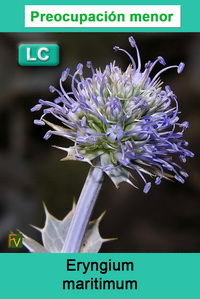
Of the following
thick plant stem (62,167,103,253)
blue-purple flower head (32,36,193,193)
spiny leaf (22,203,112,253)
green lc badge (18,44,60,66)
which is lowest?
spiny leaf (22,203,112,253)

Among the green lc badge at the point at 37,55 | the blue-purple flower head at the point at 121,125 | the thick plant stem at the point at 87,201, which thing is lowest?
the thick plant stem at the point at 87,201

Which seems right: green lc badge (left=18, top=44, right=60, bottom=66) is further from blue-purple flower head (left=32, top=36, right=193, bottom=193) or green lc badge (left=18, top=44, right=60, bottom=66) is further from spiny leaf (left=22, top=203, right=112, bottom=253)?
spiny leaf (left=22, top=203, right=112, bottom=253)

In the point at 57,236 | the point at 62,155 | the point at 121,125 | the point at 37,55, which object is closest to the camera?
the point at 121,125

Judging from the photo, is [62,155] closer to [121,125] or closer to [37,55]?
[37,55]

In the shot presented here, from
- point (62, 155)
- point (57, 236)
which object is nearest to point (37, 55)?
point (62, 155)

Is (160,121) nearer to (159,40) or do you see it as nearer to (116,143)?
(116,143)

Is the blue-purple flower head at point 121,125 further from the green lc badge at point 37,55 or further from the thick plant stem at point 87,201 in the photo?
the green lc badge at point 37,55
